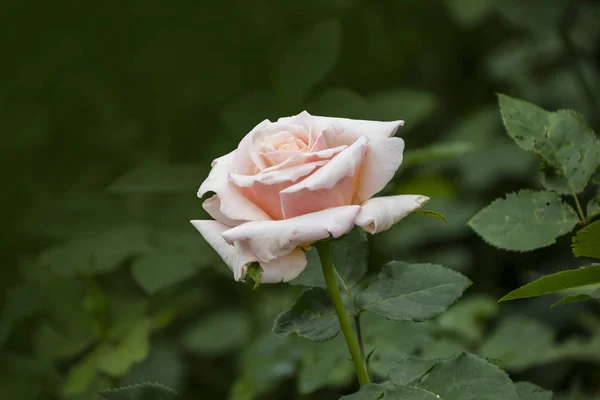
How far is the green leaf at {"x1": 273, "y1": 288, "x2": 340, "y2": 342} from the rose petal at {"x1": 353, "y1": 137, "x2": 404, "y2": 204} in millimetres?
138

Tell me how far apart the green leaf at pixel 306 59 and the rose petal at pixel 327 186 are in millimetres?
687

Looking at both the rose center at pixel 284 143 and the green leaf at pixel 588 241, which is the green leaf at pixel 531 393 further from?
the rose center at pixel 284 143

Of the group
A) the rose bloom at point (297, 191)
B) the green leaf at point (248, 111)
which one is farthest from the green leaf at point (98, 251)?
the rose bloom at point (297, 191)

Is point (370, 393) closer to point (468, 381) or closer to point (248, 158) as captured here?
point (468, 381)

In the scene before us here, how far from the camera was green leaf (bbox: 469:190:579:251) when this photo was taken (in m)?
0.67

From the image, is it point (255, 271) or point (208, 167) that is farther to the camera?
point (208, 167)

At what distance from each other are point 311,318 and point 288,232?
6.6 inches

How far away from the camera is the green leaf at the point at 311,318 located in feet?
2.13

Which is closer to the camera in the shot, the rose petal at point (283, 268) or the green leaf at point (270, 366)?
the rose petal at point (283, 268)

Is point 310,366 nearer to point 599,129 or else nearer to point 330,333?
point 330,333

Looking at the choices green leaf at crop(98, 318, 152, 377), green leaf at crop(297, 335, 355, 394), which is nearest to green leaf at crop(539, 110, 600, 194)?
green leaf at crop(297, 335, 355, 394)

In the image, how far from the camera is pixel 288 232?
0.53 metres

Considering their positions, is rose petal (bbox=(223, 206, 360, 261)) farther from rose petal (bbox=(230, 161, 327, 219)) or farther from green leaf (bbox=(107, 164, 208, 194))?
green leaf (bbox=(107, 164, 208, 194))

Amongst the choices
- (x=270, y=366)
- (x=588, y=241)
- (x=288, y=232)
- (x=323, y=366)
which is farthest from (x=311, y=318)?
(x=270, y=366)
